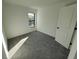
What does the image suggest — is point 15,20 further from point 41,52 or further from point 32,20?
point 41,52

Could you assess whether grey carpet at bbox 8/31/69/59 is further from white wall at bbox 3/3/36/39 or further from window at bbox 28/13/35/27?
window at bbox 28/13/35/27

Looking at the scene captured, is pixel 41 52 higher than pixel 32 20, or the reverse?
pixel 32 20

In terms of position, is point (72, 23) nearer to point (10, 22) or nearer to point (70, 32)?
point (70, 32)

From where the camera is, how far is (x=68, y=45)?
2.71 metres

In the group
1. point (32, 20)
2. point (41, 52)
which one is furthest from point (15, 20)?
point (41, 52)

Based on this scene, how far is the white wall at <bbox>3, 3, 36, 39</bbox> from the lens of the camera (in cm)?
359

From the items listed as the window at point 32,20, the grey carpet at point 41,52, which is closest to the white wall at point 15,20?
the window at point 32,20

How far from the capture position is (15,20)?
163 inches

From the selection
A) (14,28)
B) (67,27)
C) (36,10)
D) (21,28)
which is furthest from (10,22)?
(67,27)

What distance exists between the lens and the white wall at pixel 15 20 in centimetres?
359

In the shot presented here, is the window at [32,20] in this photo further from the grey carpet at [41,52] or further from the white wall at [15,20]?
the grey carpet at [41,52]

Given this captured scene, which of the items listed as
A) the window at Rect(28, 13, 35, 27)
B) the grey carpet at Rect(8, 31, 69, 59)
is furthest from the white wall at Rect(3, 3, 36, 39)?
the grey carpet at Rect(8, 31, 69, 59)

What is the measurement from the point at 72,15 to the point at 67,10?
1.38 ft

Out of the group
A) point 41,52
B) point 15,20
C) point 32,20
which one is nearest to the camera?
point 41,52
